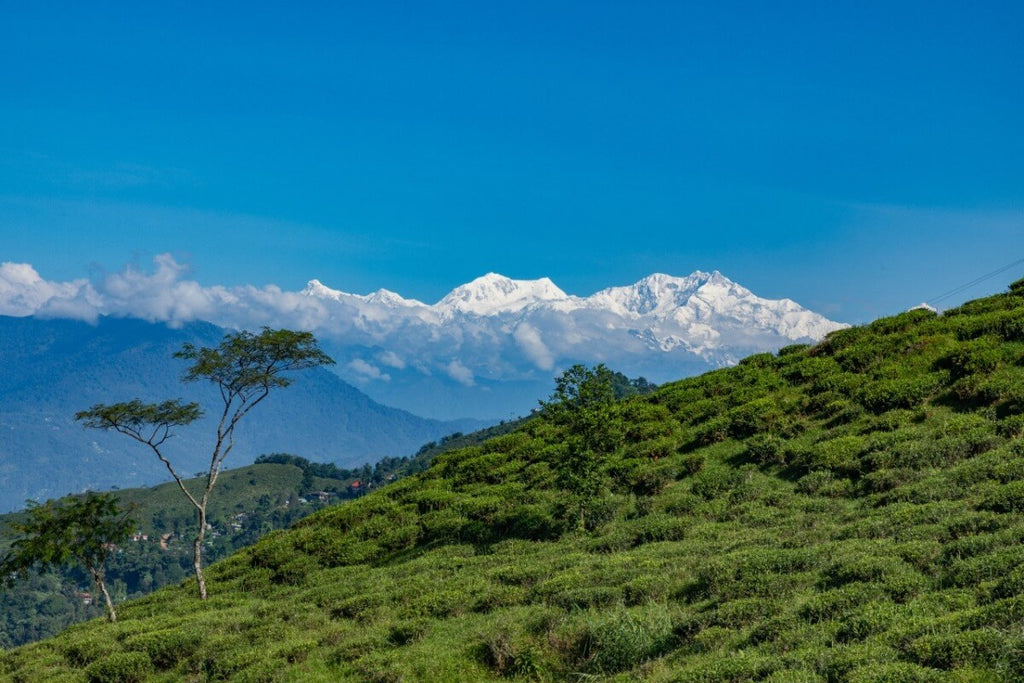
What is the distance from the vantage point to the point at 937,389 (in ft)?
94.3

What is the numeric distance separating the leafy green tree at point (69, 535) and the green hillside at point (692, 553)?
3.19 metres

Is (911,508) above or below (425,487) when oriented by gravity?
below

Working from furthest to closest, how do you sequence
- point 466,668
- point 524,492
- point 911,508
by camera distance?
point 524,492, point 911,508, point 466,668

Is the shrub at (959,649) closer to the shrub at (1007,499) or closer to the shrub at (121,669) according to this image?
the shrub at (1007,499)

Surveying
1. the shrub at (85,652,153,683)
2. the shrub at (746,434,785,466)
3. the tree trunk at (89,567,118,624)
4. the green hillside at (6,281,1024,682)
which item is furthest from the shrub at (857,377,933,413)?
the tree trunk at (89,567,118,624)

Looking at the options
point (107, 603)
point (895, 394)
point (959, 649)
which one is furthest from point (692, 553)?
point (107, 603)

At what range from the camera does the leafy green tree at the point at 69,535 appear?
3131cm

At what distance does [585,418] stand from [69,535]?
22.8 m

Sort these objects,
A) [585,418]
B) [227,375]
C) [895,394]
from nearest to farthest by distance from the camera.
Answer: [895,394] < [585,418] < [227,375]

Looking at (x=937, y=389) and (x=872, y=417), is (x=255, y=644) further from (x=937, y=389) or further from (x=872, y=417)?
(x=937, y=389)

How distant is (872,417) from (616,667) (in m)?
18.9

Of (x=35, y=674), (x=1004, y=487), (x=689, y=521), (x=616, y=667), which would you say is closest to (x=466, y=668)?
(x=616, y=667)

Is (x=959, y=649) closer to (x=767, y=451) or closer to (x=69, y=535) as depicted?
(x=767, y=451)

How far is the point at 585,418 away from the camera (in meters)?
29.7
